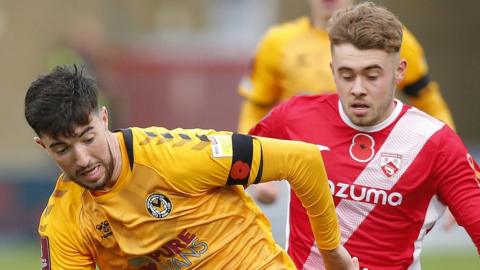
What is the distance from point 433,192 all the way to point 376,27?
77 centimetres

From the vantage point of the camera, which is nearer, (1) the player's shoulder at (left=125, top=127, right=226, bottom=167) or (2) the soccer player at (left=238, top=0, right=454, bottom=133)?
(1) the player's shoulder at (left=125, top=127, right=226, bottom=167)

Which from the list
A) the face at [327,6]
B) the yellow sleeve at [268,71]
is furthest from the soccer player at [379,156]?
the yellow sleeve at [268,71]

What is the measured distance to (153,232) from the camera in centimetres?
517

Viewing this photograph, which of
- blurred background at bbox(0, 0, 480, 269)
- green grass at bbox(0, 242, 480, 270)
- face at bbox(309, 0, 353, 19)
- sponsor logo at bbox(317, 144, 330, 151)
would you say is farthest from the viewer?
blurred background at bbox(0, 0, 480, 269)

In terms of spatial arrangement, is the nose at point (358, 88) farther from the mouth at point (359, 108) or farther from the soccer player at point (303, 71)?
the soccer player at point (303, 71)

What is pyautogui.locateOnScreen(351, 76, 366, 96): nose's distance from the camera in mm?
5340

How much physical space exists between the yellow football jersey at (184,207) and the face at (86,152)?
0.13m

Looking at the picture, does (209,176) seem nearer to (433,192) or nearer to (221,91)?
(433,192)

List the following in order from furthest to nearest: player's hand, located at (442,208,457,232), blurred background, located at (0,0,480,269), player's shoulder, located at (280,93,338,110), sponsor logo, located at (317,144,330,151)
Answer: blurred background, located at (0,0,480,269)
player's hand, located at (442,208,457,232)
player's shoulder, located at (280,93,338,110)
sponsor logo, located at (317,144,330,151)

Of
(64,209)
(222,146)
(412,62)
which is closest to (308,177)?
(222,146)

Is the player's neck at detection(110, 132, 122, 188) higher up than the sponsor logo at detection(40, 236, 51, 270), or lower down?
higher up

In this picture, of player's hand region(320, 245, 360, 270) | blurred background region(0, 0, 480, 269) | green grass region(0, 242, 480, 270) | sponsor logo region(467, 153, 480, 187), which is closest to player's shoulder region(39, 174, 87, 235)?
player's hand region(320, 245, 360, 270)

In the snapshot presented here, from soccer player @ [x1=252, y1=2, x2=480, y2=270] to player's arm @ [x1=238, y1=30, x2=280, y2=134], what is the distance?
241cm

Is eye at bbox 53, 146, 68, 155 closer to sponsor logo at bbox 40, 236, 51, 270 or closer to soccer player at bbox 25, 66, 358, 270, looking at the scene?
soccer player at bbox 25, 66, 358, 270
